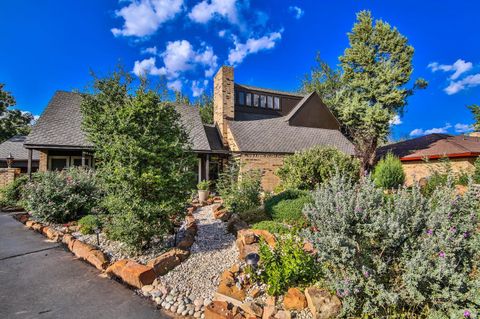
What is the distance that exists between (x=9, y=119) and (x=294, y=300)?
39905 mm

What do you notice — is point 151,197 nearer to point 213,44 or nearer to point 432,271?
point 432,271

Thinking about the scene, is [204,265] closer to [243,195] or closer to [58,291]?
[58,291]

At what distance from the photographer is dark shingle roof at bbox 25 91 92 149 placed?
12.9m

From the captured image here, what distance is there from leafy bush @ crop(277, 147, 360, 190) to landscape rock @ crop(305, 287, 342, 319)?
6464mm

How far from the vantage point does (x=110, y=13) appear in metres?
12.3

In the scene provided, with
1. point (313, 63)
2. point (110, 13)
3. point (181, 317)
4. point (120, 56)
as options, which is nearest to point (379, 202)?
point (181, 317)

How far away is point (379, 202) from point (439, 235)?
0.77 meters

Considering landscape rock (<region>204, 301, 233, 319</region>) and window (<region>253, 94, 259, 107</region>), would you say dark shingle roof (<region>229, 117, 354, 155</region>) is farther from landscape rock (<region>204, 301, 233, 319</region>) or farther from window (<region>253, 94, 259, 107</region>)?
landscape rock (<region>204, 301, 233, 319</region>)

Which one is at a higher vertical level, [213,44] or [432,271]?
[213,44]

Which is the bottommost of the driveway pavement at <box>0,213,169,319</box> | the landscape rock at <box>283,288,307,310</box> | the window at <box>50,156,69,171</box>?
the driveway pavement at <box>0,213,169,319</box>

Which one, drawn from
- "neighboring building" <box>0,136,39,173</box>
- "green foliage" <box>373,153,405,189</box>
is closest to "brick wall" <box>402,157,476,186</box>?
"green foliage" <box>373,153,405,189</box>

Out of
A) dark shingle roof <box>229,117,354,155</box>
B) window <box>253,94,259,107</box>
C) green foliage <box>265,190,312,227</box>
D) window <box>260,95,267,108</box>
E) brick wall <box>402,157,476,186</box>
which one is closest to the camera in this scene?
green foliage <box>265,190,312,227</box>

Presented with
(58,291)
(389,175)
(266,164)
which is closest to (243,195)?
(58,291)

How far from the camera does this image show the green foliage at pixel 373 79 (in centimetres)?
1691
